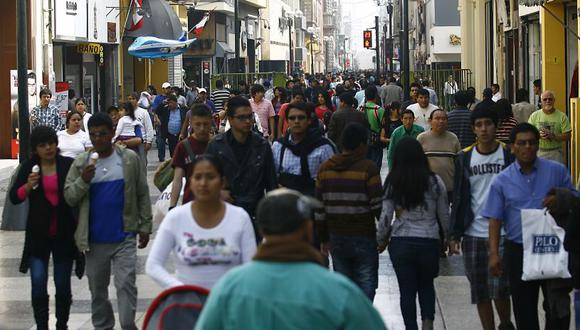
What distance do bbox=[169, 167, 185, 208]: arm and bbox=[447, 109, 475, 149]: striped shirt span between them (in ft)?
16.7

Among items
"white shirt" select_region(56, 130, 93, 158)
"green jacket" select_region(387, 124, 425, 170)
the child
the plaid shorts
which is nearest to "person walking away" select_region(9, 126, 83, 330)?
the plaid shorts

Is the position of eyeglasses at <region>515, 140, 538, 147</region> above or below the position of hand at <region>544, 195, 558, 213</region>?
above

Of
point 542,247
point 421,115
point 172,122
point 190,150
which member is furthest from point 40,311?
point 172,122

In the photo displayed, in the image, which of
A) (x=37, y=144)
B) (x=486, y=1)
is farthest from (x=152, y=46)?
(x=37, y=144)

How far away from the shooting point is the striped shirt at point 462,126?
13555 mm

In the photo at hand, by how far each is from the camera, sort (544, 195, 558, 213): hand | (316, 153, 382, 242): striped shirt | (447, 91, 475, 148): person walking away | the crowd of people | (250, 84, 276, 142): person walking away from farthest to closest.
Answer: (250, 84, 276, 142): person walking away, (447, 91, 475, 148): person walking away, (316, 153, 382, 242): striped shirt, (544, 195, 558, 213): hand, the crowd of people

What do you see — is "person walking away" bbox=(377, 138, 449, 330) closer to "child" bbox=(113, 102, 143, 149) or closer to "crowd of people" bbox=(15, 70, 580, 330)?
"crowd of people" bbox=(15, 70, 580, 330)

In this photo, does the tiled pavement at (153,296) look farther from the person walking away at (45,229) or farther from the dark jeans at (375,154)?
the dark jeans at (375,154)

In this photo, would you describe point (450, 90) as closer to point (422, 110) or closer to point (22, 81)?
point (422, 110)

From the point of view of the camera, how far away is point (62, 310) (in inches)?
338

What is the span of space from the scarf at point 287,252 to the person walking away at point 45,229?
479 centimetres

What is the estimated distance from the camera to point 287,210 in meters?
3.98

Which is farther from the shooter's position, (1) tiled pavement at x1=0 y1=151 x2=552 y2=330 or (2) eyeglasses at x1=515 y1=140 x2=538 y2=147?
(1) tiled pavement at x1=0 y1=151 x2=552 y2=330

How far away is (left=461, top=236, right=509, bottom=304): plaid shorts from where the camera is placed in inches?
325
